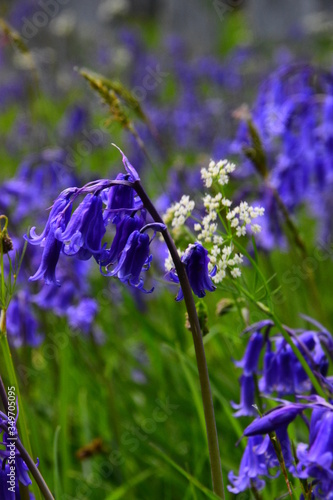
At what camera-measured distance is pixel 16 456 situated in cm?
127

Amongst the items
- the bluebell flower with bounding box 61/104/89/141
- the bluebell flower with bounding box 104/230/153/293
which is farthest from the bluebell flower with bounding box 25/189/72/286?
the bluebell flower with bounding box 61/104/89/141

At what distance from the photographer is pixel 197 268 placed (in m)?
1.34

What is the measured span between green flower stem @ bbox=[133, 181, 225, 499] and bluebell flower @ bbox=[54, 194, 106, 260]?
0.28 feet

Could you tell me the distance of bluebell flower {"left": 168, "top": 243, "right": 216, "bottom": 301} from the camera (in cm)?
133

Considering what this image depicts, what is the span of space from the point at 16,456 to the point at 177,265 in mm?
456

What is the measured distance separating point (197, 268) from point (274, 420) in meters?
0.32

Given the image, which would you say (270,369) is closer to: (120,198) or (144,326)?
(120,198)

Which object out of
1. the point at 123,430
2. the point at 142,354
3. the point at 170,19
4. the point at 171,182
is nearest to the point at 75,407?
the point at 123,430

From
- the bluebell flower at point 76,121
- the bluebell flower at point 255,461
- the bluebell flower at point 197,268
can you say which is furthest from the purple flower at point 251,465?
the bluebell flower at point 76,121

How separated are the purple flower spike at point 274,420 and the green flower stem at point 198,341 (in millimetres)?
98

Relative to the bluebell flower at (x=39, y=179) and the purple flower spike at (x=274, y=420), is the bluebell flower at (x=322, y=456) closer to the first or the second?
the purple flower spike at (x=274, y=420)

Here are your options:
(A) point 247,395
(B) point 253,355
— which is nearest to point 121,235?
(B) point 253,355

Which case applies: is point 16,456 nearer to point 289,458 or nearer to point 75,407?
point 289,458

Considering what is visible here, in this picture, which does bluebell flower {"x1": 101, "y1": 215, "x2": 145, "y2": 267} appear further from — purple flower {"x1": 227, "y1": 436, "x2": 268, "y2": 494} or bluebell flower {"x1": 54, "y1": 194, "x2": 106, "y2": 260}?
purple flower {"x1": 227, "y1": 436, "x2": 268, "y2": 494}
